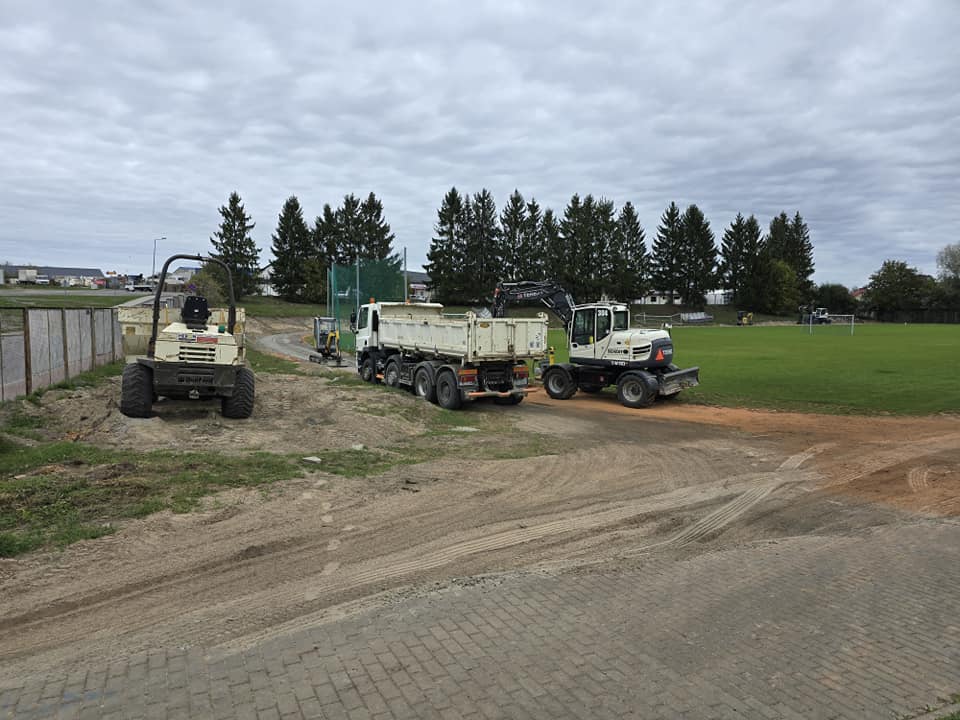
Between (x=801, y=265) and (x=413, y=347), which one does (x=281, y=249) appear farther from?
(x=801, y=265)

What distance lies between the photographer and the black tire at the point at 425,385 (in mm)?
17766

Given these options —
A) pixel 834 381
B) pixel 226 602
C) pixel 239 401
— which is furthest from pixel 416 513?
pixel 834 381

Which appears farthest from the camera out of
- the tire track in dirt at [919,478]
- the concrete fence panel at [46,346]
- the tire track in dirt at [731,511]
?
the concrete fence panel at [46,346]

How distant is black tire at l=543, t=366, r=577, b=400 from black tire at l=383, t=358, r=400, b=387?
4677 millimetres

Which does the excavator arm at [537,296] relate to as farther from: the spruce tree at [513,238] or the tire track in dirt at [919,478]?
the spruce tree at [513,238]

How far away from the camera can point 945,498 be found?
28.7 feet

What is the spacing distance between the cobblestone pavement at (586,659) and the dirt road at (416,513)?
38cm

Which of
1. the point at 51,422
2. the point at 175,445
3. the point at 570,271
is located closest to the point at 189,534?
the point at 175,445

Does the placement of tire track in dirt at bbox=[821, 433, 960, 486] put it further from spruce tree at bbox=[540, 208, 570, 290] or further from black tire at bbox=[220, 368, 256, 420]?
spruce tree at bbox=[540, 208, 570, 290]

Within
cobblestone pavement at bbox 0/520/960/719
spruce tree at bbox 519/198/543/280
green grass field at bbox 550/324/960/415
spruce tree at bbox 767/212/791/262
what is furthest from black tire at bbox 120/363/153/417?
spruce tree at bbox 767/212/791/262

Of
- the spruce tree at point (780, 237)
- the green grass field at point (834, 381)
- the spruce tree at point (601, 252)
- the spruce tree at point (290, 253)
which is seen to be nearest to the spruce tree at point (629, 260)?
the spruce tree at point (601, 252)

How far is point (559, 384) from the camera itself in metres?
20.6

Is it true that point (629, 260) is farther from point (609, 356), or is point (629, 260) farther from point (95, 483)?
point (95, 483)

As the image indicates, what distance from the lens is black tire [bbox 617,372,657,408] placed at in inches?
722
